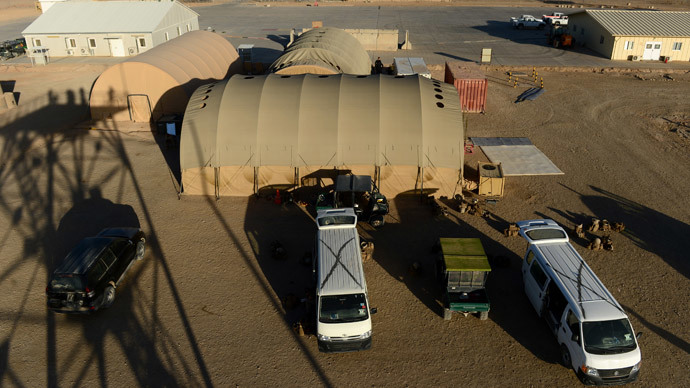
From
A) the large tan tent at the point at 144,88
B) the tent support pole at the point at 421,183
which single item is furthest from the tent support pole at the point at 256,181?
the large tan tent at the point at 144,88

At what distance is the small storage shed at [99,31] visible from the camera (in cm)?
5553

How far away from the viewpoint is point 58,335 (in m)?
15.8

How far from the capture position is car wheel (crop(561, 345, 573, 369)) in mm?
14191

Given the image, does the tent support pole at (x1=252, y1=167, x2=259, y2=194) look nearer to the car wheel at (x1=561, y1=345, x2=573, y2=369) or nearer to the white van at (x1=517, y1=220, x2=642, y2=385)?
the white van at (x1=517, y1=220, x2=642, y2=385)

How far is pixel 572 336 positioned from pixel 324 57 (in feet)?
98.3

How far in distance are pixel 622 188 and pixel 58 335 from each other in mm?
27310

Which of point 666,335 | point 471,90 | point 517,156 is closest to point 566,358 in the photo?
point 666,335

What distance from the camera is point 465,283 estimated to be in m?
16.3

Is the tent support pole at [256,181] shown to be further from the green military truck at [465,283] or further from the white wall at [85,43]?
the white wall at [85,43]

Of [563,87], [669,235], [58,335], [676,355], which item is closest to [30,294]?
[58,335]

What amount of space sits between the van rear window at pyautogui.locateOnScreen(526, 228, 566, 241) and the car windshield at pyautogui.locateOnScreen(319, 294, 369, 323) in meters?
7.10

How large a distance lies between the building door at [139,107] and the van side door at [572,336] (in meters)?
31.2

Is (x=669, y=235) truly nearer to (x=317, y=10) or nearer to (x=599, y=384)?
(x=599, y=384)

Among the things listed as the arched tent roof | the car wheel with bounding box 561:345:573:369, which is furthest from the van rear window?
the arched tent roof
